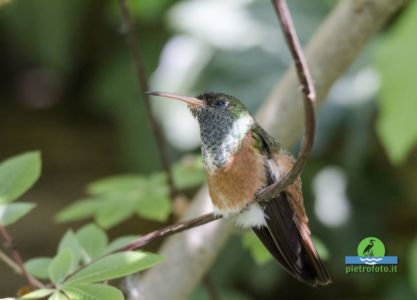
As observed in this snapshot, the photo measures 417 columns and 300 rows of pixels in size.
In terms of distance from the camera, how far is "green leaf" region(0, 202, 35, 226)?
1.48m

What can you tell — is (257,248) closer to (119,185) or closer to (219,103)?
(219,103)

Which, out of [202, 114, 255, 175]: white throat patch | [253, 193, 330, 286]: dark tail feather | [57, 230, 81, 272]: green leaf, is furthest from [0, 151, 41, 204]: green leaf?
[253, 193, 330, 286]: dark tail feather

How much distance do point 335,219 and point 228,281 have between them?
2.35 feet

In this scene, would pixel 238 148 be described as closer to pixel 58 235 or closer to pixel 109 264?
pixel 109 264

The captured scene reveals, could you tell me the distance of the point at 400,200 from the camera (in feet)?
13.1

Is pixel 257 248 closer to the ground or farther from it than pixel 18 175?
closer to the ground

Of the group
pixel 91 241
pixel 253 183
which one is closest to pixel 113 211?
pixel 91 241

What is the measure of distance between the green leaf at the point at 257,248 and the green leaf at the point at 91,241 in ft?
1.26

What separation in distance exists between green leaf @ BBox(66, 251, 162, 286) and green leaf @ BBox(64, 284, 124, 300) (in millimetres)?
13

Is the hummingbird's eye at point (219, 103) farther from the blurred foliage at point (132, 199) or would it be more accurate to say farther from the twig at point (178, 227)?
the twig at point (178, 227)

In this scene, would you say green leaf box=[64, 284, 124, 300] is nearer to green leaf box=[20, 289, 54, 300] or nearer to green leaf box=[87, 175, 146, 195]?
green leaf box=[20, 289, 54, 300]

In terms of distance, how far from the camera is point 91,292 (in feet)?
4.14

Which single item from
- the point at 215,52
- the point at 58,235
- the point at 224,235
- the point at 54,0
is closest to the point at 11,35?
the point at 54,0

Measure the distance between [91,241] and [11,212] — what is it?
0.25 metres
